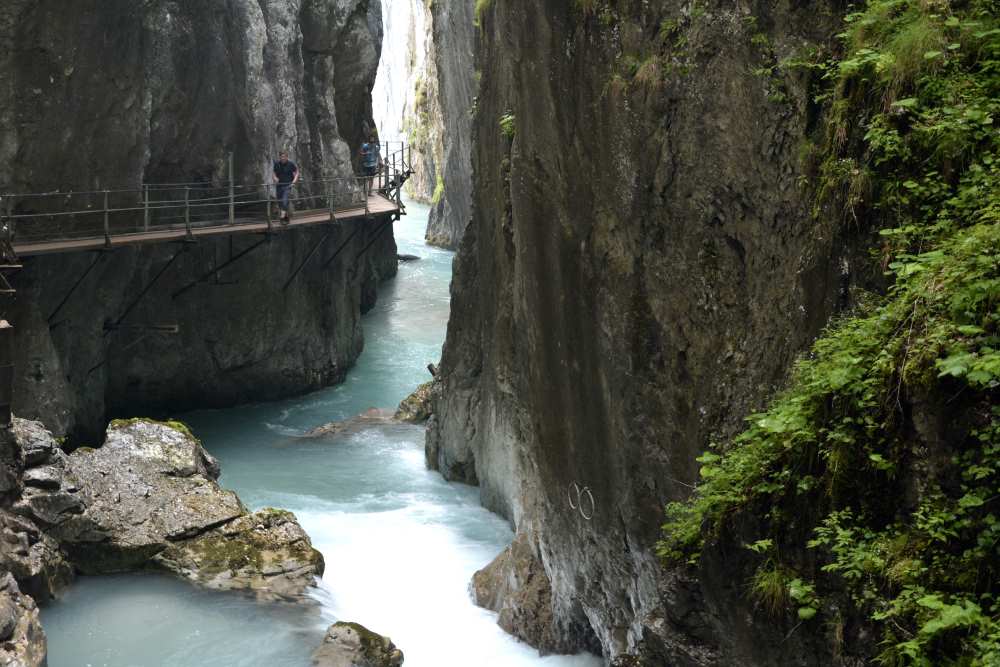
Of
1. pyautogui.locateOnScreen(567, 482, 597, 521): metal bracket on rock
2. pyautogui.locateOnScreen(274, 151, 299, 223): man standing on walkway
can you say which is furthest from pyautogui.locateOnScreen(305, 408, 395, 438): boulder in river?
pyautogui.locateOnScreen(567, 482, 597, 521): metal bracket on rock

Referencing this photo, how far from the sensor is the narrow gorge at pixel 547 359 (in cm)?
585

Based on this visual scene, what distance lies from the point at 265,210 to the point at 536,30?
15.7 meters

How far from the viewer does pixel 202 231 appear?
71.3 feet

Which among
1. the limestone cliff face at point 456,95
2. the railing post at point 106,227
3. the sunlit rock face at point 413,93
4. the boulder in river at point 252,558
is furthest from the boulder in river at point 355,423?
the sunlit rock face at point 413,93

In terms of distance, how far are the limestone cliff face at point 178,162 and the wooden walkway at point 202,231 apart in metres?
0.63

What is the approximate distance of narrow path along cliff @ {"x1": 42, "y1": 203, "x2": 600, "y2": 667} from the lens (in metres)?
12.3

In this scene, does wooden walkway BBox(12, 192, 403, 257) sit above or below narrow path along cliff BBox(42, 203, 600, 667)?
above

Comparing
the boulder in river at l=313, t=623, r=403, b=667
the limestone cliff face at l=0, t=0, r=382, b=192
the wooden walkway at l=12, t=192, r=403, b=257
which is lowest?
the boulder in river at l=313, t=623, r=403, b=667

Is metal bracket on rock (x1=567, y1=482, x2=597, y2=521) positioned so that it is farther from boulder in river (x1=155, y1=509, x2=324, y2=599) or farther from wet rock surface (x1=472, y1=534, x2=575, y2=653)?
boulder in river (x1=155, y1=509, x2=324, y2=599)

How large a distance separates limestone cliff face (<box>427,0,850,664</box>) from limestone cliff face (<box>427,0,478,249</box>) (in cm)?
2097

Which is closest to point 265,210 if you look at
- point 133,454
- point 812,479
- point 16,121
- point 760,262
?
point 16,121

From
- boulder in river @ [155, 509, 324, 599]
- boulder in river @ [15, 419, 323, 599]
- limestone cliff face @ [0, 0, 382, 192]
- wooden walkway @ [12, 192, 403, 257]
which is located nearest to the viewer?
boulder in river @ [15, 419, 323, 599]

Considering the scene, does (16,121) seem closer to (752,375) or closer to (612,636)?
(612,636)

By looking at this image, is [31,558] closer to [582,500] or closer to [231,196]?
[582,500]
